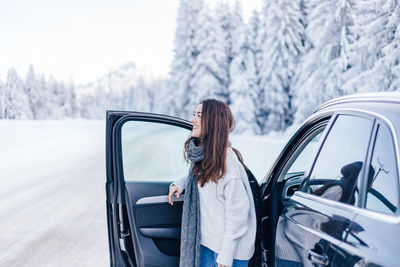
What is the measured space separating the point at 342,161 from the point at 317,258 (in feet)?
1.85

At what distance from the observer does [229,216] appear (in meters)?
2.38

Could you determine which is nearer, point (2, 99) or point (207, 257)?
point (207, 257)

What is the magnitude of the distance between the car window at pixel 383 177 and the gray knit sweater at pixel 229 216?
937mm

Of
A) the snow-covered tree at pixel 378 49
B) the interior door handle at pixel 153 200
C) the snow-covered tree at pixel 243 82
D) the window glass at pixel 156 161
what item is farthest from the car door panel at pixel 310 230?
the snow-covered tree at pixel 243 82

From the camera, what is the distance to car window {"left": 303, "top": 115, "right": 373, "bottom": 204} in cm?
181

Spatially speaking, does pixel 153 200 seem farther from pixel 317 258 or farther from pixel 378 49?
pixel 378 49

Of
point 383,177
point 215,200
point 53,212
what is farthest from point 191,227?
point 53,212

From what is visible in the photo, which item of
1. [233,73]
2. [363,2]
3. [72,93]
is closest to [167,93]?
[233,73]

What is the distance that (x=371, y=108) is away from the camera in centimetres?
179

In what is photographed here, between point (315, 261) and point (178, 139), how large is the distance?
57.3 ft

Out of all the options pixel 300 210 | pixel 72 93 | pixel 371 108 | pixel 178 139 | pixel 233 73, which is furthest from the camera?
pixel 72 93

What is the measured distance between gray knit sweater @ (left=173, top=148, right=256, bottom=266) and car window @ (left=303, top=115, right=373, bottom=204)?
0.44 meters

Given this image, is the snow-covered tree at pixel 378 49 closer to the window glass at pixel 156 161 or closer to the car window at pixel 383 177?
the window glass at pixel 156 161

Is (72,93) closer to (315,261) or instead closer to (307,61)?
(307,61)
